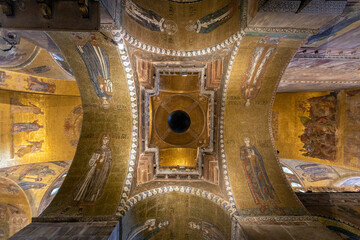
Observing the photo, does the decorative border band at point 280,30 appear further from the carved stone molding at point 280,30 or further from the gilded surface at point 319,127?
the gilded surface at point 319,127

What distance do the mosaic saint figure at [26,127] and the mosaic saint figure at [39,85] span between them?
5.26ft

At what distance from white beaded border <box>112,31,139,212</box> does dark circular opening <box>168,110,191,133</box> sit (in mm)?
3000

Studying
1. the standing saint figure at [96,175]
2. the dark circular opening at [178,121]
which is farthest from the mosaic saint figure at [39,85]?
the dark circular opening at [178,121]

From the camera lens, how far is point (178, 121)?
361 inches

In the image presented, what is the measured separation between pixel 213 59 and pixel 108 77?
3910 mm

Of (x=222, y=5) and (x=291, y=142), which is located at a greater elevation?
(x=222, y=5)

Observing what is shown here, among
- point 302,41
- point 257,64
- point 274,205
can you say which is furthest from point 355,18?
point 274,205

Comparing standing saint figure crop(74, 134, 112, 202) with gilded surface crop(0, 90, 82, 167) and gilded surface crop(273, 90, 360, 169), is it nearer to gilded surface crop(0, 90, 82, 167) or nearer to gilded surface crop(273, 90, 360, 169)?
gilded surface crop(0, 90, 82, 167)

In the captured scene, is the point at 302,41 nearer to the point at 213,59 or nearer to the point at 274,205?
the point at 213,59

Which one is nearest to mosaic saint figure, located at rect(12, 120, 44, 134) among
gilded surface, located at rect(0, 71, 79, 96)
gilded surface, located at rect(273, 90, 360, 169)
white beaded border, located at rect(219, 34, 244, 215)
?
gilded surface, located at rect(0, 71, 79, 96)

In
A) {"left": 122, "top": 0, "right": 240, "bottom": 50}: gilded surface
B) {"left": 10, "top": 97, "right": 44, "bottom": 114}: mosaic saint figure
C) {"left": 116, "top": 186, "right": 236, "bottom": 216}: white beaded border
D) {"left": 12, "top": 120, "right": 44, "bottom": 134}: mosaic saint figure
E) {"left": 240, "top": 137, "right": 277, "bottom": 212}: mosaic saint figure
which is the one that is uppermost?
{"left": 122, "top": 0, "right": 240, "bottom": 50}: gilded surface

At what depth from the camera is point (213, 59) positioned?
6375 mm

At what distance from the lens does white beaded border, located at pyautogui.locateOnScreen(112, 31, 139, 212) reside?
532 centimetres

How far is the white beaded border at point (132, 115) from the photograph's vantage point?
532 cm
